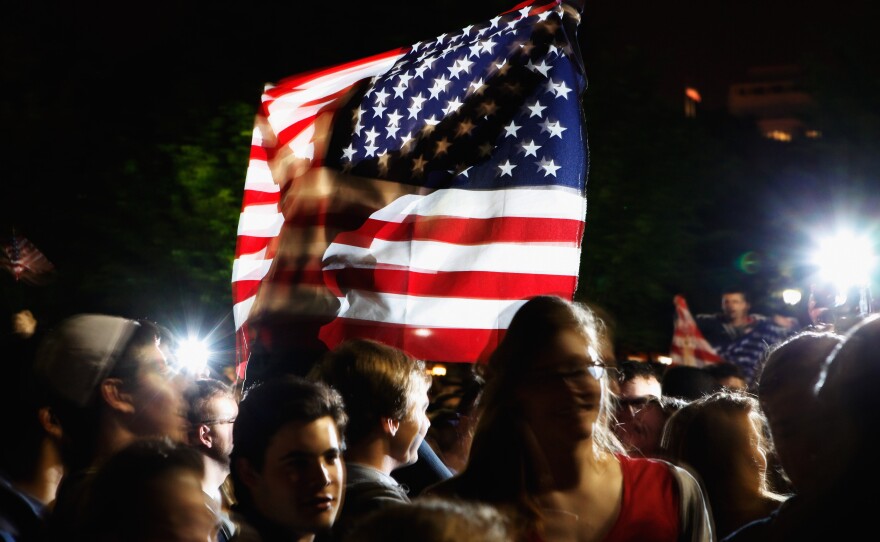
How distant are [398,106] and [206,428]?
2082 millimetres

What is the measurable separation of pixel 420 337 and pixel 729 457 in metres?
1.77

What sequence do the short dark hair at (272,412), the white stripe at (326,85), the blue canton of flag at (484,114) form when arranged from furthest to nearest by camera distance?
the white stripe at (326,85), the blue canton of flag at (484,114), the short dark hair at (272,412)

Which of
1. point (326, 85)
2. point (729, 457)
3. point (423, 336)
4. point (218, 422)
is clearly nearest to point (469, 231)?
point (423, 336)

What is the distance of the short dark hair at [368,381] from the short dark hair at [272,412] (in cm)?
31

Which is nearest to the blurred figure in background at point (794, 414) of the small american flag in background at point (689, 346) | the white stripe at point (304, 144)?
the white stripe at point (304, 144)

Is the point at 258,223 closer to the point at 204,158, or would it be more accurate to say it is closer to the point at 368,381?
the point at 368,381

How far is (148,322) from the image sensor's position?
439cm

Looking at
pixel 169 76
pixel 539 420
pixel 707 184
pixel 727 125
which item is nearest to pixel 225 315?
pixel 169 76

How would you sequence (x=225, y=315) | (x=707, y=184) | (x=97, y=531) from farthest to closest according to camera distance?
(x=707, y=184) → (x=225, y=315) → (x=97, y=531)

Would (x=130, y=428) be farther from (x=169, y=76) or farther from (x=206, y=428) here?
(x=169, y=76)

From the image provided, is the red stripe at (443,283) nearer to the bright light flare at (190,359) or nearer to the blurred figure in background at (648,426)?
the bright light flare at (190,359)

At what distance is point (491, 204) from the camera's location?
17.0ft

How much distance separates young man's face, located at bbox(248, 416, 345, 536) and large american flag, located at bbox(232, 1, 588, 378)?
1.48m

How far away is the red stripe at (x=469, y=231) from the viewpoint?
501cm
